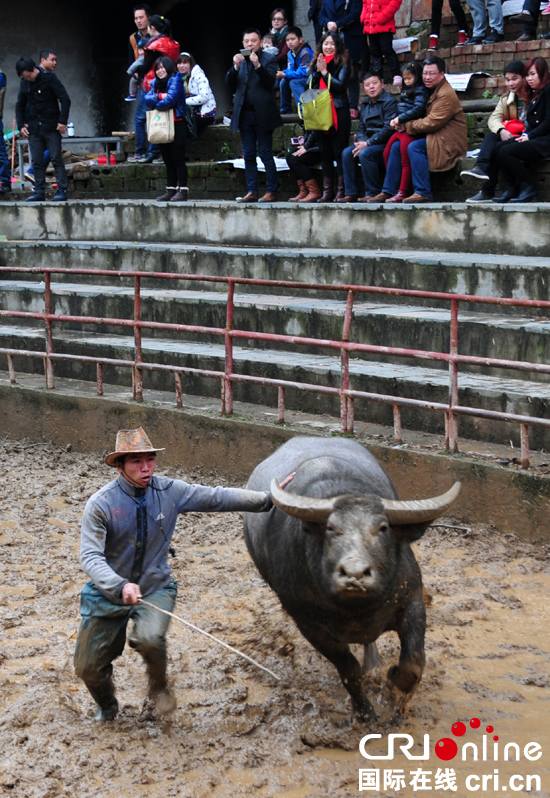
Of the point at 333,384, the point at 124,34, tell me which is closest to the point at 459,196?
the point at 333,384

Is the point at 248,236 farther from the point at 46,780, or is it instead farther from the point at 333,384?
the point at 46,780

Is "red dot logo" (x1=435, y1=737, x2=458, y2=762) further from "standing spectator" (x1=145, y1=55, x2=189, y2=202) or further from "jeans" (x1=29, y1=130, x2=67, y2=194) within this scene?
"jeans" (x1=29, y1=130, x2=67, y2=194)

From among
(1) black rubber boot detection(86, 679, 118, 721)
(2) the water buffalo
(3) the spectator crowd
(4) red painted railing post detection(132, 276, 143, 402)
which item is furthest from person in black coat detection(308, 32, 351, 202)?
(1) black rubber boot detection(86, 679, 118, 721)

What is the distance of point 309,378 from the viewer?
28.0ft

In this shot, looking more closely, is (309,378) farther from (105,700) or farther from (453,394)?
(105,700)

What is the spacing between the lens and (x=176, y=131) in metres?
12.7

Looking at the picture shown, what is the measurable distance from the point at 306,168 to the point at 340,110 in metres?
0.91

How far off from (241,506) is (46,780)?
148 centimetres

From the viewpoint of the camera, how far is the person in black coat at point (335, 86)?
11.1 meters

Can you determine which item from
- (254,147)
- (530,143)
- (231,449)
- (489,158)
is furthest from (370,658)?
(254,147)

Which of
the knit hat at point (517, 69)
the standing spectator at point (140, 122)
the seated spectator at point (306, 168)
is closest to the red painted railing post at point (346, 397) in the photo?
the knit hat at point (517, 69)

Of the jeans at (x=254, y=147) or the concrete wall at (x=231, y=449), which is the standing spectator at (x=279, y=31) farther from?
the concrete wall at (x=231, y=449)

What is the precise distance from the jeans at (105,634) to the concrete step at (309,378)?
140 inches

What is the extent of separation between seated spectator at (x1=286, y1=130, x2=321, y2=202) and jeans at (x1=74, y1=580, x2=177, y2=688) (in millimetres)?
8138
